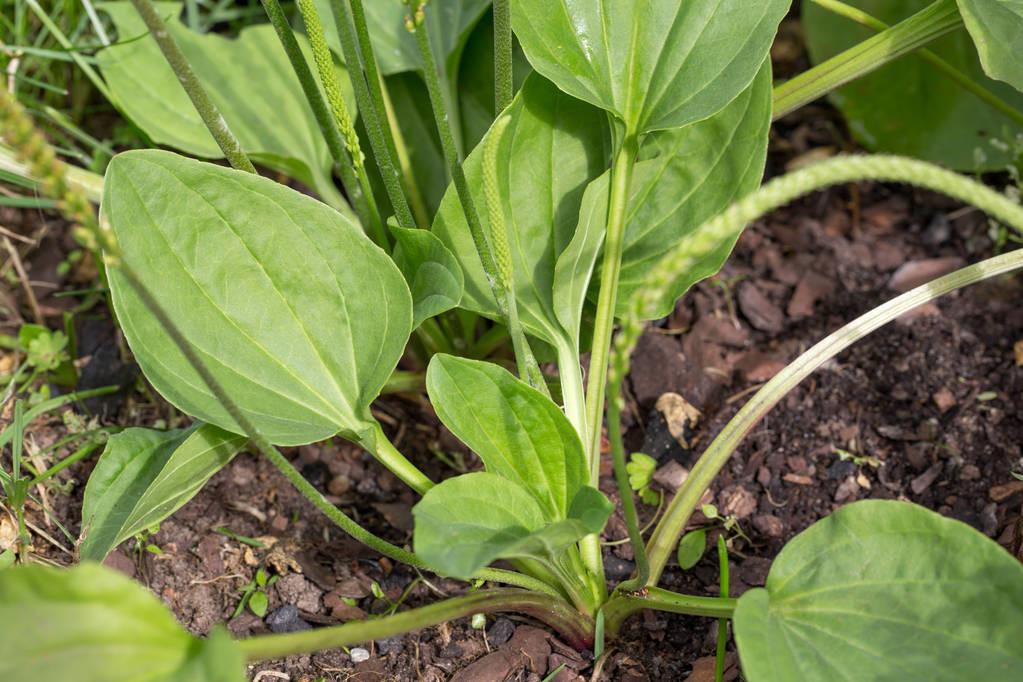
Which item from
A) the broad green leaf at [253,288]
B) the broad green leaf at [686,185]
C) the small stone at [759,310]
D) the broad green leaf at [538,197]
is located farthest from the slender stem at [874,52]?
the broad green leaf at [253,288]

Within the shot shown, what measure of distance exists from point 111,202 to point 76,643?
0.79m

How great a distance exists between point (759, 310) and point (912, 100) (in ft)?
2.42

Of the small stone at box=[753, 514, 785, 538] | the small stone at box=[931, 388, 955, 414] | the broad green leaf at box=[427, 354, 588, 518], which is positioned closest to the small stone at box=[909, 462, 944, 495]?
the small stone at box=[931, 388, 955, 414]

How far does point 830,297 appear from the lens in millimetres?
2350

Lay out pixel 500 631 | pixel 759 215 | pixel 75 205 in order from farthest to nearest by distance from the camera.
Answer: pixel 500 631, pixel 759 215, pixel 75 205

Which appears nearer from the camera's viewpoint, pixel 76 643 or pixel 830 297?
pixel 76 643

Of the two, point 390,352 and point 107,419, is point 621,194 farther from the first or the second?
point 107,419

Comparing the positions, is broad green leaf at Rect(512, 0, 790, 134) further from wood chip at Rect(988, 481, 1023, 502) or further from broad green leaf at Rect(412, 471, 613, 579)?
wood chip at Rect(988, 481, 1023, 502)

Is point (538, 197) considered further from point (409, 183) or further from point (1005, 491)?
point (1005, 491)

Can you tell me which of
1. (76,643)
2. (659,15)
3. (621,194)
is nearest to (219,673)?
(76,643)

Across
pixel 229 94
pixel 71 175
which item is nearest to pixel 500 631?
pixel 71 175

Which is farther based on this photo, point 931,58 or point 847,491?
point 931,58

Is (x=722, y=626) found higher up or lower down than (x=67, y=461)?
lower down

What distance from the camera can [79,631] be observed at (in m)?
1.09
